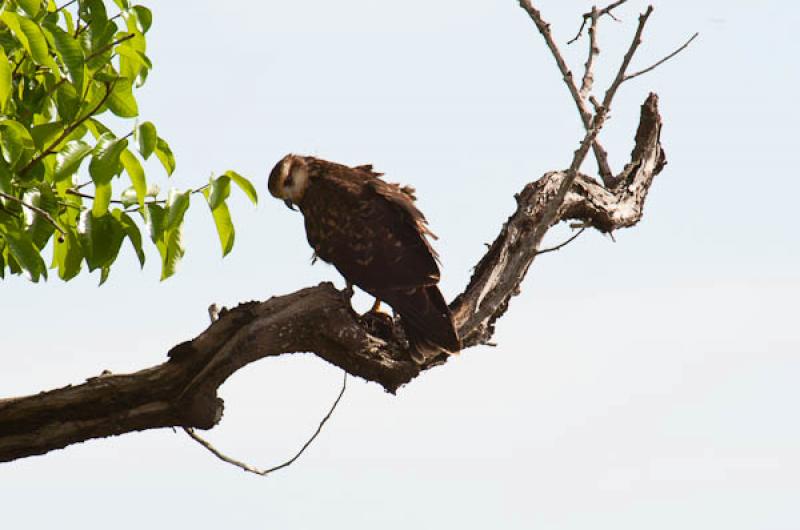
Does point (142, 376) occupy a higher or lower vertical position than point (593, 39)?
lower

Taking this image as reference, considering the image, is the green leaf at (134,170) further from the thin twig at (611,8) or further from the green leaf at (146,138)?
the thin twig at (611,8)

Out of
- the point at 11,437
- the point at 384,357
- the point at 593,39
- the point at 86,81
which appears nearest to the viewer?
the point at 86,81

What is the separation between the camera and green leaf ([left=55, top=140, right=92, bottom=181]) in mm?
3564

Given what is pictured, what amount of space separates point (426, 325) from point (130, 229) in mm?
1300

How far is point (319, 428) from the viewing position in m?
4.67

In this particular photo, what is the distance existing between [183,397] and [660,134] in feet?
11.3

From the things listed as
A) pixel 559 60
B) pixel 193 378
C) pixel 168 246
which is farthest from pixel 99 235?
pixel 559 60

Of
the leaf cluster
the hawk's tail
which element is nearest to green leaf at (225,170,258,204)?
the leaf cluster

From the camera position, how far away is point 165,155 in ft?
12.6

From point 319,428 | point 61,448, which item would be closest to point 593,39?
point 319,428

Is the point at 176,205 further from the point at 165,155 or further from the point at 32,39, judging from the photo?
the point at 32,39

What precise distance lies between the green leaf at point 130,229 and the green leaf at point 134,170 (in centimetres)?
27

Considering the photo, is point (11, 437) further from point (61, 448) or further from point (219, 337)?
point (219, 337)

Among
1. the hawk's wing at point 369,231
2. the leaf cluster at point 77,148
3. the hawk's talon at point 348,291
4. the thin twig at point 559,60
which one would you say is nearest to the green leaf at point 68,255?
the leaf cluster at point 77,148
